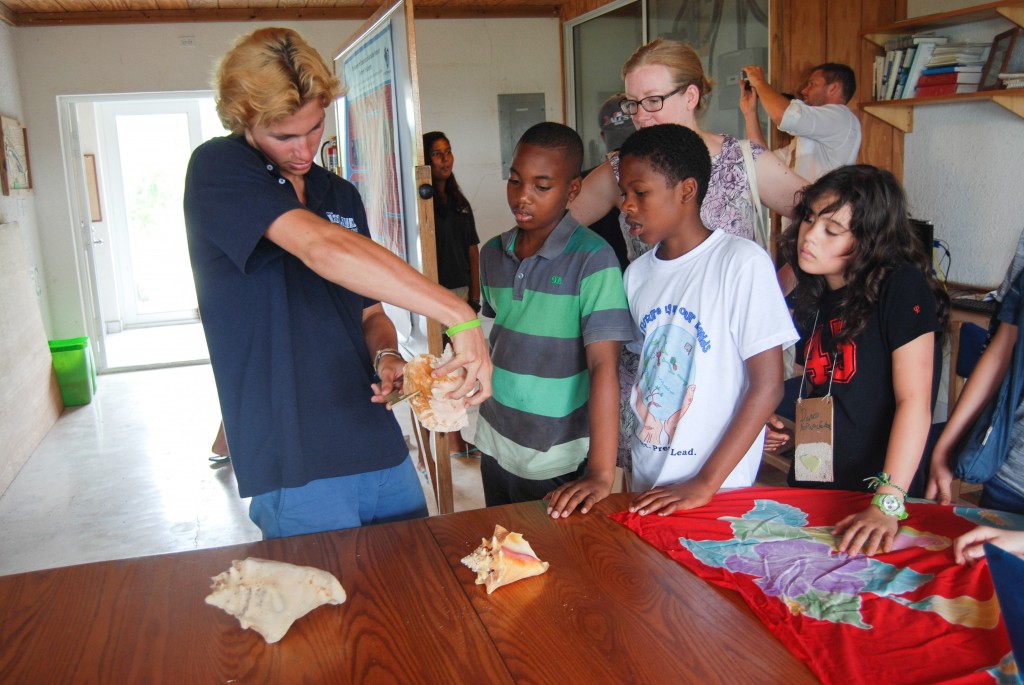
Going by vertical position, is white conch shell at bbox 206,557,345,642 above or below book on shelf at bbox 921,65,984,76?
below

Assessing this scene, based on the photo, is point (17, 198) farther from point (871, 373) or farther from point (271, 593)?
point (871, 373)

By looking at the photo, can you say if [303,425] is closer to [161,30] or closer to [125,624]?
[125,624]

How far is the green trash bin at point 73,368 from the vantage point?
571cm

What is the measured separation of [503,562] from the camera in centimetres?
124

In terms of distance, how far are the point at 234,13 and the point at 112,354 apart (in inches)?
128

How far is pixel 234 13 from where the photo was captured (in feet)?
20.4

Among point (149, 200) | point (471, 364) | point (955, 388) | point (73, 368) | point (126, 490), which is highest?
point (149, 200)

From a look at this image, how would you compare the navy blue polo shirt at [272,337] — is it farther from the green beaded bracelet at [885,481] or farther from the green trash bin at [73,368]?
the green trash bin at [73,368]

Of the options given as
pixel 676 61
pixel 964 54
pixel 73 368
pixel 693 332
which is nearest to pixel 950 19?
pixel 964 54

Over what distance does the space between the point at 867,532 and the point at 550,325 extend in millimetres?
736

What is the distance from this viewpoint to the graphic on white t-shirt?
5.34ft

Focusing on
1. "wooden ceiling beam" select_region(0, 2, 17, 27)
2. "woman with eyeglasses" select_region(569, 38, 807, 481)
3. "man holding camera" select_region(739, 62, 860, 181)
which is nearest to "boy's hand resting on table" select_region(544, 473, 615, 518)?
"woman with eyeglasses" select_region(569, 38, 807, 481)

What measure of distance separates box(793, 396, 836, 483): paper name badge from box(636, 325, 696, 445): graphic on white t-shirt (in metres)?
0.30

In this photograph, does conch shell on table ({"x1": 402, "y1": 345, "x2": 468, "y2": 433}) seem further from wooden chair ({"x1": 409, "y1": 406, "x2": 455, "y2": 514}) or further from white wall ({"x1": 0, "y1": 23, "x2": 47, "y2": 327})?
white wall ({"x1": 0, "y1": 23, "x2": 47, "y2": 327})
